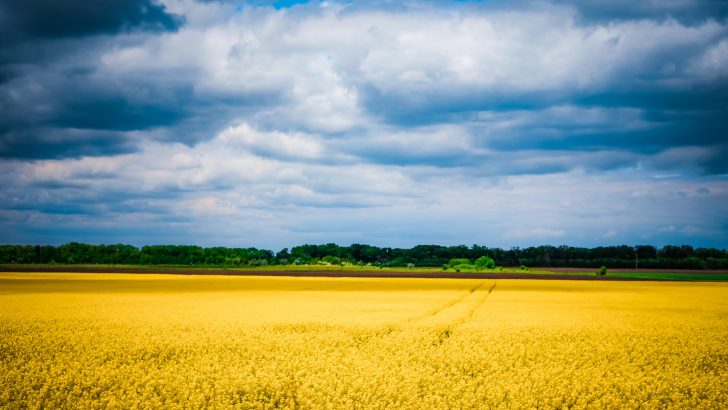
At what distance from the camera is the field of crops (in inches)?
558

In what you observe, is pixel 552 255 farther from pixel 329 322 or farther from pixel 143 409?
pixel 143 409

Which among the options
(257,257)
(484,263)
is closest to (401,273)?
(484,263)

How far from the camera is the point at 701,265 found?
148875mm

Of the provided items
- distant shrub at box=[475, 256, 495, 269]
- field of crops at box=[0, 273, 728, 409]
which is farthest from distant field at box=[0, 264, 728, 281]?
field of crops at box=[0, 273, 728, 409]

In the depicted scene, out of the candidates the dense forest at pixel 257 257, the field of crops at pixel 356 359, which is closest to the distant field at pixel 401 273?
the dense forest at pixel 257 257

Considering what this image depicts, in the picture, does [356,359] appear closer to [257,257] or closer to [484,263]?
[484,263]

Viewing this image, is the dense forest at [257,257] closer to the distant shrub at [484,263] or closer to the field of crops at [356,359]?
the distant shrub at [484,263]

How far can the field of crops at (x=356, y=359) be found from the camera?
1416 cm

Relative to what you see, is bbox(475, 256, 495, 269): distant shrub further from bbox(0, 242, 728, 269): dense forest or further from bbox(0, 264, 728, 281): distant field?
bbox(0, 242, 728, 269): dense forest

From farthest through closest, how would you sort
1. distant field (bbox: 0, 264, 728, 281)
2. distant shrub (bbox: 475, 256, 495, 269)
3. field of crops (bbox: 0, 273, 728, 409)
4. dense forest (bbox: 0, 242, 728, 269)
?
dense forest (bbox: 0, 242, 728, 269) < distant shrub (bbox: 475, 256, 495, 269) < distant field (bbox: 0, 264, 728, 281) < field of crops (bbox: 0, 273, 728, 409)

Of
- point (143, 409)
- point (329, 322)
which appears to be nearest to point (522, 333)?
point (329, 322)

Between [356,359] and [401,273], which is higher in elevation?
[356,359]

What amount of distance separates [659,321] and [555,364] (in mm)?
14987

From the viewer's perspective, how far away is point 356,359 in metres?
18.5
